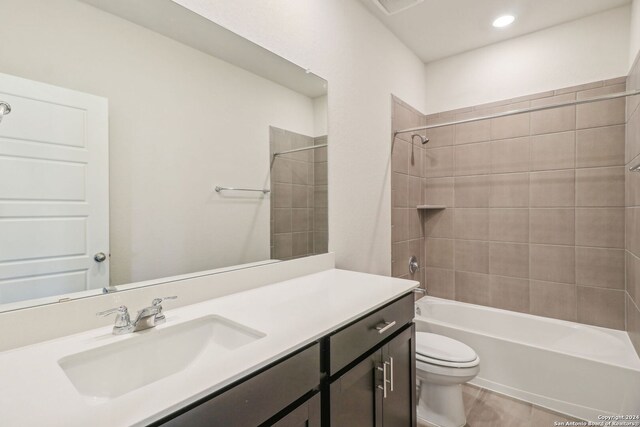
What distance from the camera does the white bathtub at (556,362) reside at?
1.70 meters

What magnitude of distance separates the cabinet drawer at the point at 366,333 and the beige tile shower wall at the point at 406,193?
111 centimetres

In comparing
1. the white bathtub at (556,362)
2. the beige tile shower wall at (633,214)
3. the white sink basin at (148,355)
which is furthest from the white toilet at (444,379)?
the white sink basin at (148,355)

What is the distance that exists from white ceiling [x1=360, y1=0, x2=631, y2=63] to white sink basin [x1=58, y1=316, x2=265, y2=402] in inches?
82.6

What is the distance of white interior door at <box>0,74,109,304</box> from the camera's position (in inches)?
32.0

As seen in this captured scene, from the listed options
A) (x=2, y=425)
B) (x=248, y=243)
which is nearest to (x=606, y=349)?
(x=248, y=243)

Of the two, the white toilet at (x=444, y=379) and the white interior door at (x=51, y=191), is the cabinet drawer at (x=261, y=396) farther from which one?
the white toilet at (x=444, y=379)

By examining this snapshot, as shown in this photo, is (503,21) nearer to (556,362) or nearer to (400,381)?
(556,362)

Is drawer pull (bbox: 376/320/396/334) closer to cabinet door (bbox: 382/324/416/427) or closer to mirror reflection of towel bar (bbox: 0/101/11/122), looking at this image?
cabinet door (bbox: 382/324/416/427)

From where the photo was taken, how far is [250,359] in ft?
2.34

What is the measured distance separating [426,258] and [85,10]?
2809 mm

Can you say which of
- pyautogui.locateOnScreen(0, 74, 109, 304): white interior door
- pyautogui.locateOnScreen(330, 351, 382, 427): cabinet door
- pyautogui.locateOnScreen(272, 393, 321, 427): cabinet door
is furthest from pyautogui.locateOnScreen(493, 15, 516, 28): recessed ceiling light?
pyautogui.locateOnScreen(272, 393, 321, 427): cabinet door

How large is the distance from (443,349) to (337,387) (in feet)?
3.82

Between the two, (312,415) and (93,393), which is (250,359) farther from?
(93,393)

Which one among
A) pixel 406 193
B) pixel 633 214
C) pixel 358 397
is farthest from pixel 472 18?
pixel 358 397
